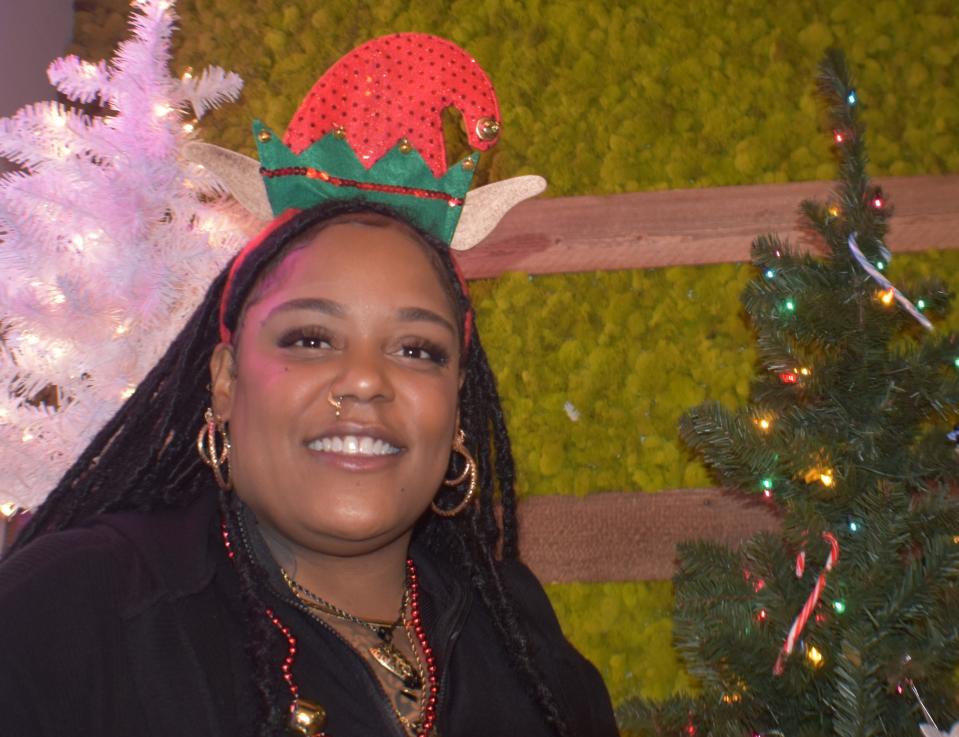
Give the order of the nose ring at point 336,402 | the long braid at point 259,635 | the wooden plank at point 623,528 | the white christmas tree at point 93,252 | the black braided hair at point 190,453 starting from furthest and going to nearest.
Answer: the wooden plank at point 623,528 < the white christmas tree at point 93,252 < the black braided hair at point 190,453 < the nose ring at point 336,402 < the long braid at point 259,635

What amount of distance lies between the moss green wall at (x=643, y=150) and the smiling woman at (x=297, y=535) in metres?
1.15

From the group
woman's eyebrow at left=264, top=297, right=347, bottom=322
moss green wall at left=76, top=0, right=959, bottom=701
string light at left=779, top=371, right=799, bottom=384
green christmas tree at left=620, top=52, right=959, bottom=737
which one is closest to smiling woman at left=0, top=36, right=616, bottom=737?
woman's eyebrow at left=264, top=297, right=347, bottom=322

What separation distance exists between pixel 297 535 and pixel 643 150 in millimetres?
1908

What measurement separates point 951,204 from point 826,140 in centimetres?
38

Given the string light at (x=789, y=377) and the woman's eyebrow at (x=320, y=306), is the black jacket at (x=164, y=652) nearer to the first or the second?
the woman's eyebrow at (x=320, y=306)

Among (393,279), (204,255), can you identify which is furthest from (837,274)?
(204,255)

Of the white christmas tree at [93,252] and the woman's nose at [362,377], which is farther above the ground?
the white christmas tree at [93,252]

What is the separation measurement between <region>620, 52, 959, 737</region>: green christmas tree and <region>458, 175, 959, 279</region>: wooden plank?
3.32 feet

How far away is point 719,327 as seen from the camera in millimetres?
2984

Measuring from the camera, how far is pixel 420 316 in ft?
5.29

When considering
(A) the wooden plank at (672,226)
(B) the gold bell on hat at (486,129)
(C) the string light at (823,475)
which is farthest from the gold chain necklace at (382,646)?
(A) the wooden plank at (672,226)

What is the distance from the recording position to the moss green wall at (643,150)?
2.97 metres

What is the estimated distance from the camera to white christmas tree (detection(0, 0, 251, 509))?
2158 mm

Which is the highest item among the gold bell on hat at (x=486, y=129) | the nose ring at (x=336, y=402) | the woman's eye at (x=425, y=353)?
the gold bell on hat at (x=486, y=129)
